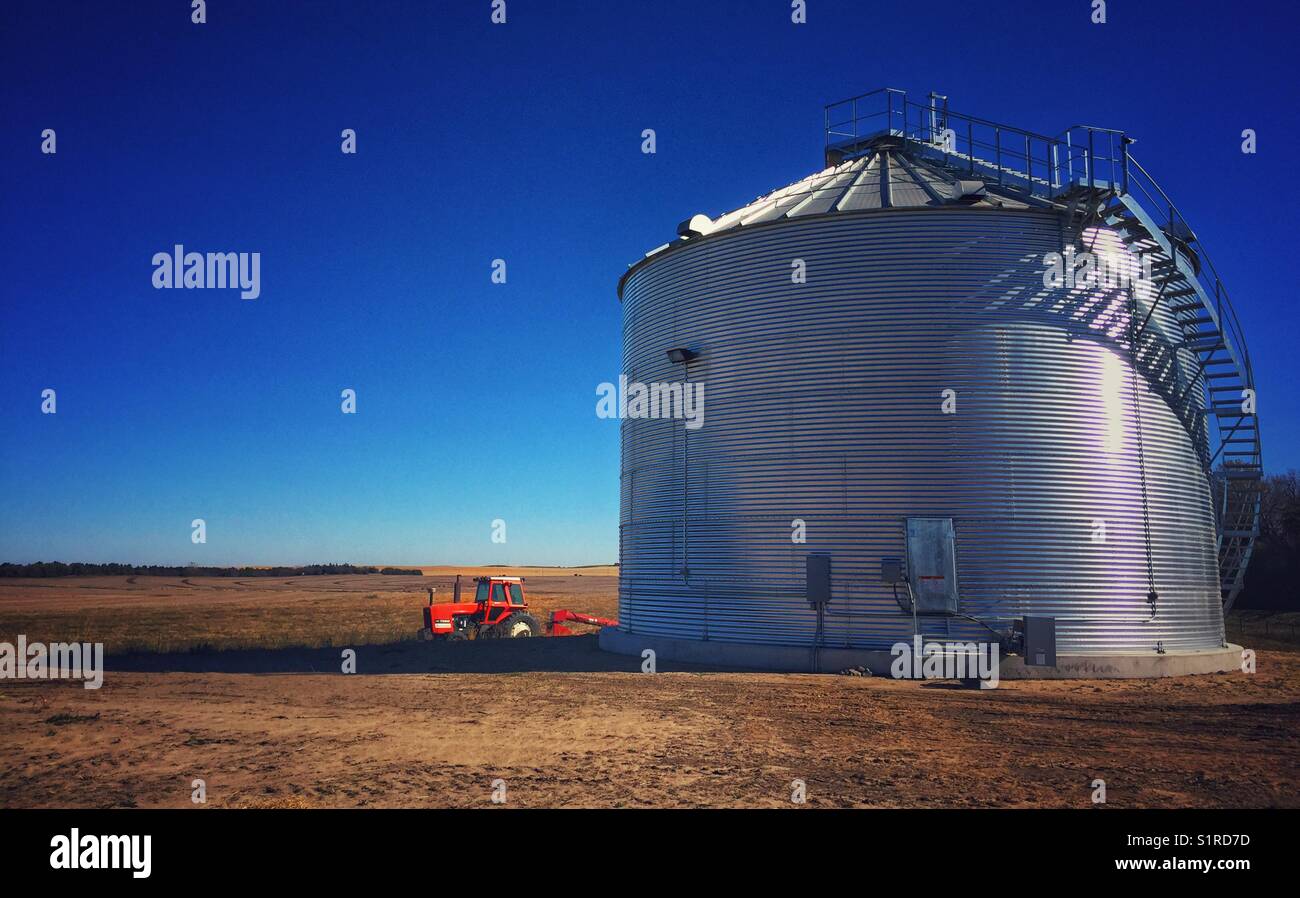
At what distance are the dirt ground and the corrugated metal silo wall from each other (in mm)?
1997

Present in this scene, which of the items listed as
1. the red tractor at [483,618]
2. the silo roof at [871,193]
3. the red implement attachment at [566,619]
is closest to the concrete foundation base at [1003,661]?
the red implement attachment at [566,619]

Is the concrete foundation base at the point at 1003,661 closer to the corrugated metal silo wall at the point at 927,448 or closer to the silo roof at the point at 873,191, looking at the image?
the corrugated metal silo wall at the point at 927,448

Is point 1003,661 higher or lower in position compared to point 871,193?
lower

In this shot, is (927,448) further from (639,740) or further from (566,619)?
(566,619)

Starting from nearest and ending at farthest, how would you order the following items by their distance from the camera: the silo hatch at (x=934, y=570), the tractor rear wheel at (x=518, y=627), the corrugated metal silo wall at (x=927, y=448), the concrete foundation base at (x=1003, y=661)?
the concrete foundation base at (x=1003, y=661), the silo hatch at (x=934, y=570), the corrugated metal silo wall at (x=927, y=448), the tractor rear wheel at (x=518, y=627)

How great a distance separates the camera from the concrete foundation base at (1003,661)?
19422 millimetres

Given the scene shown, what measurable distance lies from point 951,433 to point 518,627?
17670 millimetres

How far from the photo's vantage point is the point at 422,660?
24.7m

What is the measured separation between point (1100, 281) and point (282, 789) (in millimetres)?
21053

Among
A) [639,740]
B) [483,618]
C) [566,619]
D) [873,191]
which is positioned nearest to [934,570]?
[639,740]

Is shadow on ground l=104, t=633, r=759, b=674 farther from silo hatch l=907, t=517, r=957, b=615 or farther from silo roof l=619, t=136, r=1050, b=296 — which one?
silo roof l=619, t=136, r=1050, b=296

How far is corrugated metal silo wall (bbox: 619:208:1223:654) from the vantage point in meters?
20.2

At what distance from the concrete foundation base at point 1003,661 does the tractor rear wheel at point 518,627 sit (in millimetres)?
9669
